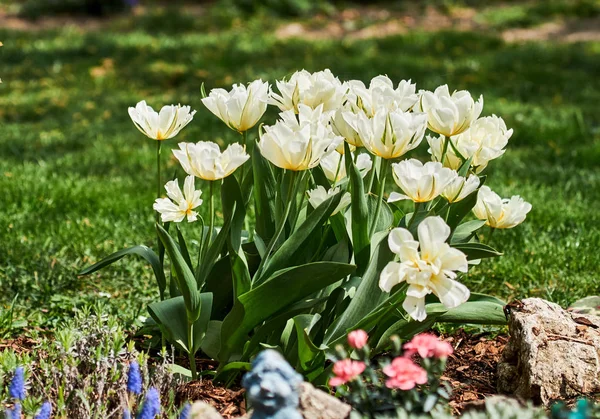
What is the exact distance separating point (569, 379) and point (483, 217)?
A: 1.93 ft

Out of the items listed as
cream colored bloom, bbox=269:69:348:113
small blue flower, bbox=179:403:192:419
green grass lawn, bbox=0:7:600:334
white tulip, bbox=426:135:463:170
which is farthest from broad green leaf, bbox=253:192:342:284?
green grass lawn, bbox=0:7:600:334

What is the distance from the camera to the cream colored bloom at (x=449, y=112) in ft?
8.15

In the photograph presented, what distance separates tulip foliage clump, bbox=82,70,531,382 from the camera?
92.1 inches

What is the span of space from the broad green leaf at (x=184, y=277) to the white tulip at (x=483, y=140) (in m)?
0.93

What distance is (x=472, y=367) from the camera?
2.91 meters

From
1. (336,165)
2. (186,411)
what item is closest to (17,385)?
(186,411)

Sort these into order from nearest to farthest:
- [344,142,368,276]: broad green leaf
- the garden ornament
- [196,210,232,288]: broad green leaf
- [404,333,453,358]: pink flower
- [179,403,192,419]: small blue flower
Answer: the garden ornament < [404,333,453,358]: pink flower < [179,403,192,419]: small blue flower < [344,142,368,276]: broad green leaf < [196,210,232,288]: broad green leaf

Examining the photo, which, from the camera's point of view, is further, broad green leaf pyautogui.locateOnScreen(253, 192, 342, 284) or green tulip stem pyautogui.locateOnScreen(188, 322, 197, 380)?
green tulip stem pyautogui.locateOnScreen(188, 322, 197, 380)

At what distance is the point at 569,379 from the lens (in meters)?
2.53

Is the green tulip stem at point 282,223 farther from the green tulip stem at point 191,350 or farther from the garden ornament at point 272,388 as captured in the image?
the garden ornament at point 272,388

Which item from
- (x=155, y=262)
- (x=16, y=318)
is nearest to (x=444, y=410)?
(x=155, y=262)

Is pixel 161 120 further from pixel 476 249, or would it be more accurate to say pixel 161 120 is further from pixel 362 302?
pixel 476 249

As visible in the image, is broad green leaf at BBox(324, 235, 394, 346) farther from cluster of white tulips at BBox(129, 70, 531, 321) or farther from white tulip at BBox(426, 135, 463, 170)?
white tulip at BBox(426, 135, 463, 170)

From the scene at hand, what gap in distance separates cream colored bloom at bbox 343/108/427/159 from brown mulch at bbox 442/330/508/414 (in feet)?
2.63
